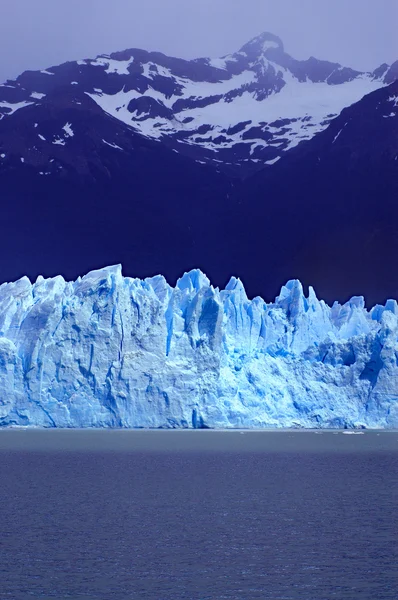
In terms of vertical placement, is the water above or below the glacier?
below

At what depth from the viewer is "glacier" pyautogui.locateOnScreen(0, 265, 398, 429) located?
48.2 m

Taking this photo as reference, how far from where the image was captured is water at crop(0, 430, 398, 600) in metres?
15.3

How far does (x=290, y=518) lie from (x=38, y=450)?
2651 cm

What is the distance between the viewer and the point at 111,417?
48344 mm

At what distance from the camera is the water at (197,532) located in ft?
50.3

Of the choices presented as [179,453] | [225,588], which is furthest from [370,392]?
[225,588]

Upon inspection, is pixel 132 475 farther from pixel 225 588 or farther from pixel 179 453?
pixel 225 588

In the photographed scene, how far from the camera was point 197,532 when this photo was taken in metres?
20.1

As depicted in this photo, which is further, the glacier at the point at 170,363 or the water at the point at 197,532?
the glacier at the point at 170,363

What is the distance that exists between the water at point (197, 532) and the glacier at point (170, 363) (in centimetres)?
1197

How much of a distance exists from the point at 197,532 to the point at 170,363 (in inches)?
1150

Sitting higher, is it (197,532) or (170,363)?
(170,363)

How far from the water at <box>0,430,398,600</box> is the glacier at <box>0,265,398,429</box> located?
1197 centimetres

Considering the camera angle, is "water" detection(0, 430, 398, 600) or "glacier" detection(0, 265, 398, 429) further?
"glacier" detection(0, 265, 398, 429)
